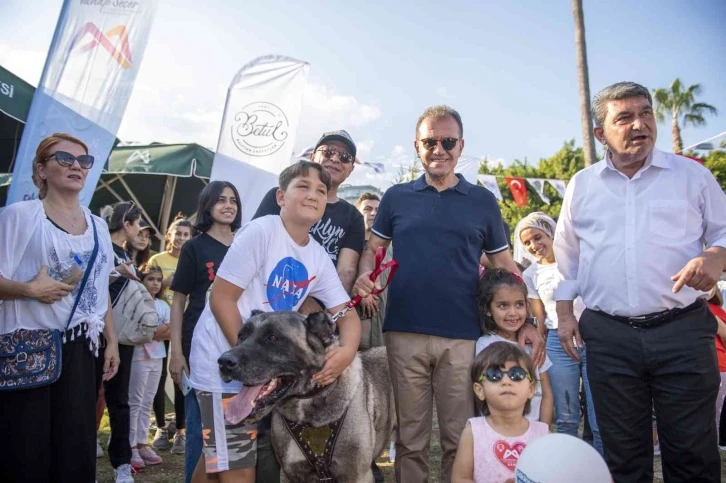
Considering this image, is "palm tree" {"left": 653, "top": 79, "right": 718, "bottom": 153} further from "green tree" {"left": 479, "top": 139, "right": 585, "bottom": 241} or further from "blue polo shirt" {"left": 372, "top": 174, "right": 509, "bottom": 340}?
"blue polo shirt" {"left": 372, "top": 174, "right": 509, "bottom": 340}

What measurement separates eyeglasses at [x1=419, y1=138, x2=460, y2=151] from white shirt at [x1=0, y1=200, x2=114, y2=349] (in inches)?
85.5

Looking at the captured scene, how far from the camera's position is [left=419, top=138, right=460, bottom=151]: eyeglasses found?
11.3 feet

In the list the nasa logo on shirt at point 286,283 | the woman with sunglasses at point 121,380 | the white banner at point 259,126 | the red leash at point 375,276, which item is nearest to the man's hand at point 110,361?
the nasa logo on shirt at point 286,283

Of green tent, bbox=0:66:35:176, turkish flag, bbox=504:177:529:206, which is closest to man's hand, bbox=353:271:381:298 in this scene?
green tent, bbox=0:66:35:176

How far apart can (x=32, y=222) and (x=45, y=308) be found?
475 mm

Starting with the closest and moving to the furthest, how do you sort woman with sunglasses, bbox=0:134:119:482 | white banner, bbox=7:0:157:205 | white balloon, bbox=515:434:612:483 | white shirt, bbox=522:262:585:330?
white balloon, bbox=515:434:612:483 < woman with sunglasses, bbox=0:134:119:482 < white shirt, bbox=522:262:585:330 < white banner, bbox=7:0:157:205

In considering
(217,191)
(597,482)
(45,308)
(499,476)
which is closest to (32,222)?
(45,308)

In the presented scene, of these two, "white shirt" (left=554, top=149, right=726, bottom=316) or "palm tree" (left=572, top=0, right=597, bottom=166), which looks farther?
"palm tree" (left=572, top=0, right=597, bottom=166)

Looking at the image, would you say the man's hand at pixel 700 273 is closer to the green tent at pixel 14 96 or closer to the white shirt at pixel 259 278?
the white shirt at pixel 259 278

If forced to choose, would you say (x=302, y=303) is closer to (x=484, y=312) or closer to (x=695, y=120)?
(x=484, y=312)

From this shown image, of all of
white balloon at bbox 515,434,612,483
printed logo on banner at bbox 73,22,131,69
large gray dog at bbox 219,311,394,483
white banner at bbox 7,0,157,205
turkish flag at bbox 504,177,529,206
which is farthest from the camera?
turkish flag at bbox 504,177,529,206

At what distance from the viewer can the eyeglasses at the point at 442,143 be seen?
3.46 meters

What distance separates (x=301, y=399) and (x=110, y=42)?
17.4 feet

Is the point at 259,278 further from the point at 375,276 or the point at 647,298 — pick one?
the point at 647,298
